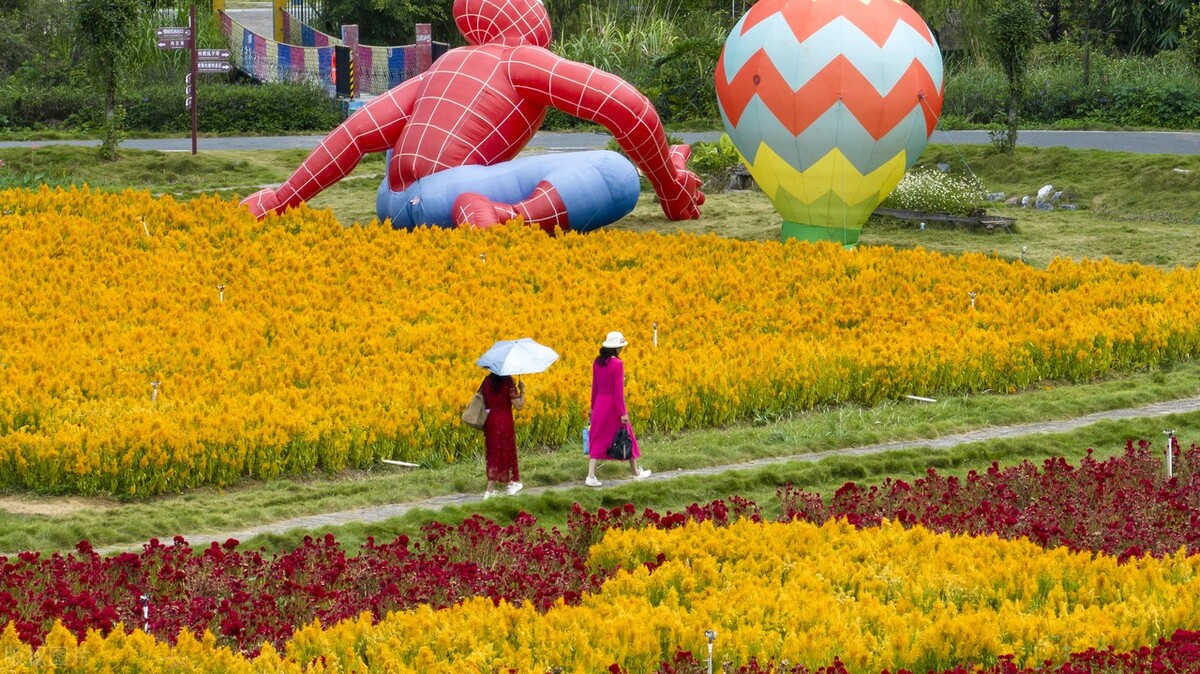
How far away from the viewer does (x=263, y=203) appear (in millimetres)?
19250

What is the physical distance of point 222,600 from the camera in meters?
8.23

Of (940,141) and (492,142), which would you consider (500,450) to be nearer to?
(492,142)

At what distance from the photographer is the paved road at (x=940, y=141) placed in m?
28.6

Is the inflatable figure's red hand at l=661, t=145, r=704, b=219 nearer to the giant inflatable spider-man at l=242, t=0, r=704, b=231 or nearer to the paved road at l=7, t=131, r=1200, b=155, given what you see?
the giant inflatable spider-man at l=242, t=0, r=704, b=231

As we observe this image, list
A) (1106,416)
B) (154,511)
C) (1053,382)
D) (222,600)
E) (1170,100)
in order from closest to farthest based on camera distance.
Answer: (222,600), (154,511), (1106,416), (1053,382), (1170,100)

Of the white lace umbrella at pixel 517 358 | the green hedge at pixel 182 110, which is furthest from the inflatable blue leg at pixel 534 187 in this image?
the green hedge at pixel 182 110

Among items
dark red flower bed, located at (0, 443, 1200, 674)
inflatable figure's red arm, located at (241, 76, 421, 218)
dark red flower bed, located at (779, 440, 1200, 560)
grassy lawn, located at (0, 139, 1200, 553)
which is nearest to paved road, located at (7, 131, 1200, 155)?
grassy lawn, located at (0, 139, 1200, 553)

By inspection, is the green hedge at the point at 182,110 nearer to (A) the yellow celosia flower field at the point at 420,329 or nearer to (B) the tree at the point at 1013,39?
(B) the tree at the point at 1013,39

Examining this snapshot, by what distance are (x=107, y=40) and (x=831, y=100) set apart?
14358 mm

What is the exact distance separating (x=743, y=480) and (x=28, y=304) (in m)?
7.20

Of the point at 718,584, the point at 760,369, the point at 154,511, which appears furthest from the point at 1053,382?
the point at 154,511

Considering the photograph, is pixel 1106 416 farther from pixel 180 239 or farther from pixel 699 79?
pixel 699 79

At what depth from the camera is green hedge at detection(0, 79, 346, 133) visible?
3422cm

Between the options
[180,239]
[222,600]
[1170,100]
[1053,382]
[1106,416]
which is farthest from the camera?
[1170,100]
